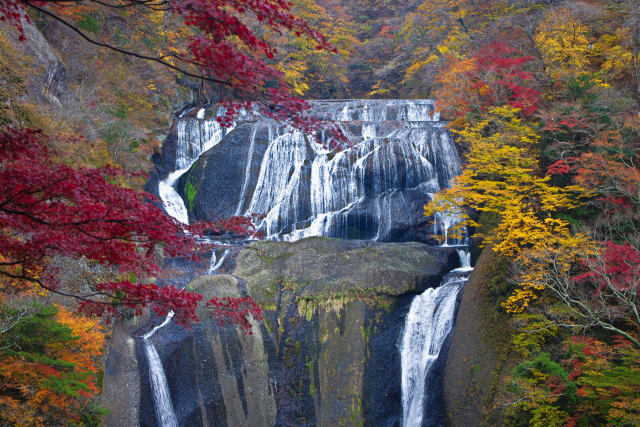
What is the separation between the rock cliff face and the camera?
35.0 feet

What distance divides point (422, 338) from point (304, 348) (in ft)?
11.5

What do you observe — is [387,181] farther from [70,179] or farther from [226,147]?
[70,179]

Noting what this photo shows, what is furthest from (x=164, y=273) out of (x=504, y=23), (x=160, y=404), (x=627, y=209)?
(x=504, y=23)

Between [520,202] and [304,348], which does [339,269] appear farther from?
[520,202]

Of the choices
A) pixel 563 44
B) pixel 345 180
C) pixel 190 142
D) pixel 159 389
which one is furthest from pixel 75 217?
pixel 190 142

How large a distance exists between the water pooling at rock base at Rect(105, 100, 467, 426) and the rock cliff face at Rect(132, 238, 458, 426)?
3 centimetres

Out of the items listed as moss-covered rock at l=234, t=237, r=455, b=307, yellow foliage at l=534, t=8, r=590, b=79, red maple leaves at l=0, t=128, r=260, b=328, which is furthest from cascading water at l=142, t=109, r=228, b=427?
yellow foliage at l=534, t=8, r=590, b=79

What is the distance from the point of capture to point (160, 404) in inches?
407

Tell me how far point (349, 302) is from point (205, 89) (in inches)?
729

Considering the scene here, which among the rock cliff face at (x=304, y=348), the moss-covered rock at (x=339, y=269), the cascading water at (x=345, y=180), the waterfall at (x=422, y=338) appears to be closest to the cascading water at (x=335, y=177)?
the cascading water at (x=345, y=180)

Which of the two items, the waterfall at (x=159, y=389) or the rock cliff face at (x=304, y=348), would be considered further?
the rock cliff face at (x=304, y=348)

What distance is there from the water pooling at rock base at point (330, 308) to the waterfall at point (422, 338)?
0.14 feet

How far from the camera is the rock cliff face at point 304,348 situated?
1068 cm

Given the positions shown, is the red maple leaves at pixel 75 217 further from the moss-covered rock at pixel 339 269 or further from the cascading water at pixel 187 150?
the cascading water at pixel 187 150
